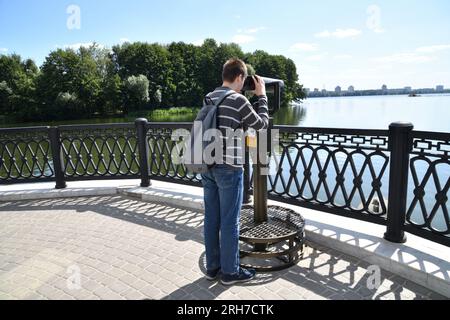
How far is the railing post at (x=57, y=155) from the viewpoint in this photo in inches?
232

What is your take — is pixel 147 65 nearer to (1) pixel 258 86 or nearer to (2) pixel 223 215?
(1) pixel 258 86

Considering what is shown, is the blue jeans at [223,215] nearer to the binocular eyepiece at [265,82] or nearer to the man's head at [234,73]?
the man's head at [234,73]

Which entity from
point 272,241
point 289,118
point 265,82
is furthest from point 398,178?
point 289,118

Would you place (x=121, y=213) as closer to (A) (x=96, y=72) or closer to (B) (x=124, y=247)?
(B) (x=124, y=247)

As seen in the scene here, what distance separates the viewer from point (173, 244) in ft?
12.8

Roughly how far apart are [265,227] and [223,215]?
2.88ft

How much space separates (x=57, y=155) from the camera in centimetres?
596

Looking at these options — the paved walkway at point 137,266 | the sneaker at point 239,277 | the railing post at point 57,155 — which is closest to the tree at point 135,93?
the railing post at point 57,155

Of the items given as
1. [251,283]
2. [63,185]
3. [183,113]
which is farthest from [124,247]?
[183,113]

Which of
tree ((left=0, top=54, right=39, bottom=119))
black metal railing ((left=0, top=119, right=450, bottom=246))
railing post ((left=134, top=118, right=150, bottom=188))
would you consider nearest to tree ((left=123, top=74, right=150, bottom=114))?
tree ((left=0, top=54, right=39, bottom=119))

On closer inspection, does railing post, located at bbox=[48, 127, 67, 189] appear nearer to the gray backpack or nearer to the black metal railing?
the black metal railing
